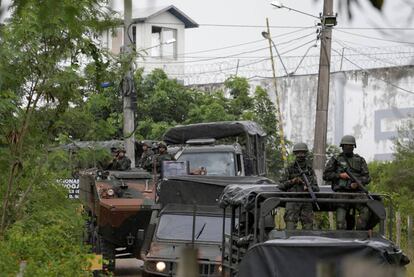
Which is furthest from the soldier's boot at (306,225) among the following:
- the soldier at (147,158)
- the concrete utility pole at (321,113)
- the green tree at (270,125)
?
the green tree at (270,125)

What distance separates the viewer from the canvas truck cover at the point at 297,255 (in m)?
10.9

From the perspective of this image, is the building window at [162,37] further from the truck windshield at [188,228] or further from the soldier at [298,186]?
the truck windshield at [188,228]

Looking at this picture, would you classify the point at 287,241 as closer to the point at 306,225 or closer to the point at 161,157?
the point at 306,225

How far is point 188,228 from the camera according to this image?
674 inches

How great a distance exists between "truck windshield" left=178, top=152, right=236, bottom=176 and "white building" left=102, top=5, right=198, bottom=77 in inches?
79.2

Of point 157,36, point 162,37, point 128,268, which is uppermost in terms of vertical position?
point 162,37

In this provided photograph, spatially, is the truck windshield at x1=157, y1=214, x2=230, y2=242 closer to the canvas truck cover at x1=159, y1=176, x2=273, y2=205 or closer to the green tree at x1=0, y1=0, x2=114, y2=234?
the canvas truck cover at x1=159, y1=176, x2=273, y2=205

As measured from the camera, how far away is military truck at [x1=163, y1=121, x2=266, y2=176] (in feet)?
70.3

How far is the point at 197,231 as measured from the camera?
55.4ft

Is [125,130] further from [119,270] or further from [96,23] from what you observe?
[96,23]

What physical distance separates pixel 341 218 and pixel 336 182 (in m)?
0.57

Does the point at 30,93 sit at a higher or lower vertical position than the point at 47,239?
higher

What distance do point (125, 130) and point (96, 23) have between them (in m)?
20.9

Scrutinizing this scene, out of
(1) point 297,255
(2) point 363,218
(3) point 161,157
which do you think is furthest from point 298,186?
(3) point 161,157
